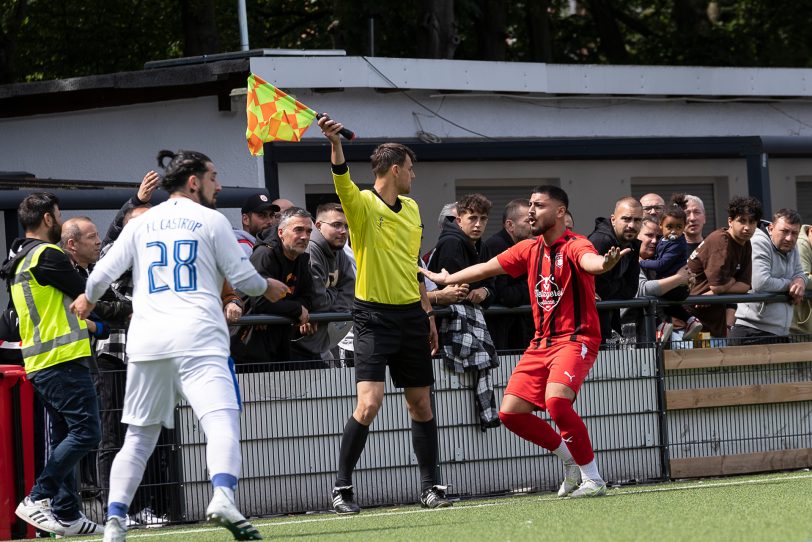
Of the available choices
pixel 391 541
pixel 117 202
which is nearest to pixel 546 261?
pixel 391 541

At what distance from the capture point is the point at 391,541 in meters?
7.23

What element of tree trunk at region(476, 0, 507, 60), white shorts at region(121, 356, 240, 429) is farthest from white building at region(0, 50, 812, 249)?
white shorts at region(121, 356, 240, 429)

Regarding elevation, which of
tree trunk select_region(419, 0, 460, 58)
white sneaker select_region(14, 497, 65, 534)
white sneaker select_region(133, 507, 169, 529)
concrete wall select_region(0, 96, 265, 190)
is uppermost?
tree trunk select_region(419, 0, 460, 58)

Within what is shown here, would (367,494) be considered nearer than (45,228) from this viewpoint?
No

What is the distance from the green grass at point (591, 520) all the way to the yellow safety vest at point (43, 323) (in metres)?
1.25

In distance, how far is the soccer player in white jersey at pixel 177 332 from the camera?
23.5ft

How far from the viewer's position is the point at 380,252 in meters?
9.27

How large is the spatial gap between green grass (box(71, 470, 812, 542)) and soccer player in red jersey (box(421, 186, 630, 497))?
1.29 ft

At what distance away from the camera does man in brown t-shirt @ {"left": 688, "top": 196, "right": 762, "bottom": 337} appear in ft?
39.5

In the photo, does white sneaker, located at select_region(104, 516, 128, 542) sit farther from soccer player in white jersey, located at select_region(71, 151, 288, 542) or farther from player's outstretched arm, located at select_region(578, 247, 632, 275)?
player's outstretched arm, located at select_region(578, 247, 632, 275)

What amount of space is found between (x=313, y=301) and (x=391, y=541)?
3530 millimetres

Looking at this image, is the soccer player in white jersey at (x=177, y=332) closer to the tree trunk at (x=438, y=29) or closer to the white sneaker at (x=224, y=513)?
the white sneaker at (x=224, y=513)

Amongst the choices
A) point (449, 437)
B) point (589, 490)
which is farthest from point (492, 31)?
point (589, 490)

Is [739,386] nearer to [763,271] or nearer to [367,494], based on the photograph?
[763,271]
